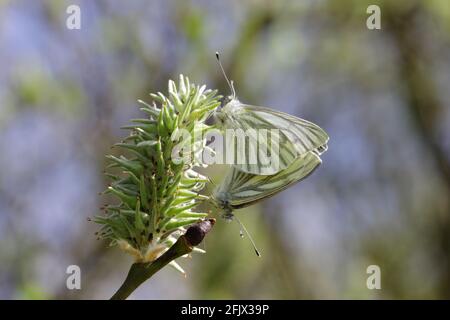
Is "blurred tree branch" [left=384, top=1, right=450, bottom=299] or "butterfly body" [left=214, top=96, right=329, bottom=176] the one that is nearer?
"butterfly body" [left=214, top=96, right=329, bottom=176]

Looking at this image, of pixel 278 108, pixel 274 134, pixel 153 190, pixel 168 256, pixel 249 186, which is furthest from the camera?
pixel 278 108

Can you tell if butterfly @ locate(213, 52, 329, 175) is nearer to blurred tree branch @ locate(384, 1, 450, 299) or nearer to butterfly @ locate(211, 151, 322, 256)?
butterfly @ locate(211, 151, 322, 256)

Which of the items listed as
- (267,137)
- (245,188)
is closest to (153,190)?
(245,188)

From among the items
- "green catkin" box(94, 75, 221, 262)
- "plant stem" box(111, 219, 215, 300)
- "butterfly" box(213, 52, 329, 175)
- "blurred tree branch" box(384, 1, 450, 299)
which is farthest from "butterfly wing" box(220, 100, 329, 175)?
"blurred tree branch" box(384, 1, 450, 299)

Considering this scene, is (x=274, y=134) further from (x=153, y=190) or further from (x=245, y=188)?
(x=153, y=190)

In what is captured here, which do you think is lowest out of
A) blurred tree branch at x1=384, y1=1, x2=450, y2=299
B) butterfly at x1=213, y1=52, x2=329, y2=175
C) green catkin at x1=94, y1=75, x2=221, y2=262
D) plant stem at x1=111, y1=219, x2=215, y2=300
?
plant stem at x1=111, y1=219, x2=215, y2=300

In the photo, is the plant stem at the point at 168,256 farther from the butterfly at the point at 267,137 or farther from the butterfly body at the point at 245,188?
the butterfly at the point at 267,137
